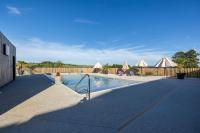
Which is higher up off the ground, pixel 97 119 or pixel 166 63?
pixel 166 63

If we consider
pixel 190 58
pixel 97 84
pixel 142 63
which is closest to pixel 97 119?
pixel 97 84

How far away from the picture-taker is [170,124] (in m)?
4.40

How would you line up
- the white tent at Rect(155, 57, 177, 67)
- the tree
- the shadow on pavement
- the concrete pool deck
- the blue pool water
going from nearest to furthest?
the concrete pool deck → the shadow on pavement → the blue pool water → the white tent at Rect(155, 57, 177, 67) → the tree

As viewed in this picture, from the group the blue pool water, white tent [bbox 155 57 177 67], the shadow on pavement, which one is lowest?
the blue pool water

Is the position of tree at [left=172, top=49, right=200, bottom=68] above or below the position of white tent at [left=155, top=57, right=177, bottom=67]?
above

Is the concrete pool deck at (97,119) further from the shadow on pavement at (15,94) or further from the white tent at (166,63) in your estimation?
the white tent at (166,63)

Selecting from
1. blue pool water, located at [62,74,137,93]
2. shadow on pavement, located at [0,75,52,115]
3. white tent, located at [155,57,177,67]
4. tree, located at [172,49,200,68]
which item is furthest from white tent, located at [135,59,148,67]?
shadow on pavement, located at [0,75,52,115]

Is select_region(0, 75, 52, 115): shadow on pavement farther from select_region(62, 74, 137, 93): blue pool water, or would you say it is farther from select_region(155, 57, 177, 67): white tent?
select_region(155, 57, 177, 67): white tent

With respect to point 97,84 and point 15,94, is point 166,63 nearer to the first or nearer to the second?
point 97,84

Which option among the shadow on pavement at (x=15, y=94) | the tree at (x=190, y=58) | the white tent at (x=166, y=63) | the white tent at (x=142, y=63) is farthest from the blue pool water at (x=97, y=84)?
the tree at (x=190, y=58)

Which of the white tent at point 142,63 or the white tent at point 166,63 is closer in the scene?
the white tent at point 166,63

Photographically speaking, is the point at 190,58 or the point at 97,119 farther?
the point at 190,58

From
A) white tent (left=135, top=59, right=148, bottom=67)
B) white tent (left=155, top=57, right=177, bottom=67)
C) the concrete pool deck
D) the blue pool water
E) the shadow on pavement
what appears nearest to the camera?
the concrete pool deck

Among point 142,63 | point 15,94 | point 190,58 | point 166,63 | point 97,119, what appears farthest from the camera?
point 190,58
